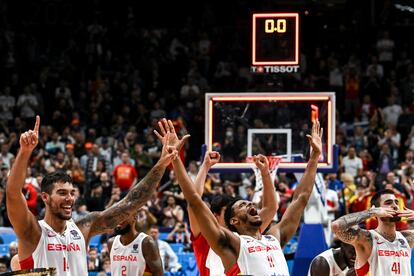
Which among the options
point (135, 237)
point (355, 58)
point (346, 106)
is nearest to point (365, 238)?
point (135, 237)

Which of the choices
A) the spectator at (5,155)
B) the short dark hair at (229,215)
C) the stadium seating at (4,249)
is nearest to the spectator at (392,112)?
the spectator at (5,155)

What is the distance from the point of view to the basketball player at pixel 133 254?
10258 mm

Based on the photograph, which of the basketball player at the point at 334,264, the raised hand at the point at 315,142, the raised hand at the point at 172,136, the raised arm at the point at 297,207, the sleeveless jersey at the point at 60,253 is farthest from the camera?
the basketball player at the point at 334,264

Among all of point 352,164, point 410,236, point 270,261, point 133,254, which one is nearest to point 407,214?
point 410,236

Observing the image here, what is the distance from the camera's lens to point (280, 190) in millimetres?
17922

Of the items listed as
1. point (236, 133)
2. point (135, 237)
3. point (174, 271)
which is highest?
point (236, 133)

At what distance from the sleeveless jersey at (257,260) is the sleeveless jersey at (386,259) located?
4.62 feet

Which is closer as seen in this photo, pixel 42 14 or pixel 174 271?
pixel 174 271

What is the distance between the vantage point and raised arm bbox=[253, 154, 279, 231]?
9.21 m

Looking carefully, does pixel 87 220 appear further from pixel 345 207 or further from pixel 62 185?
pixel 345 207

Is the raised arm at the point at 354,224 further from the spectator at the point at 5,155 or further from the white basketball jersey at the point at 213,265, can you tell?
the spectator at the point at 5,155

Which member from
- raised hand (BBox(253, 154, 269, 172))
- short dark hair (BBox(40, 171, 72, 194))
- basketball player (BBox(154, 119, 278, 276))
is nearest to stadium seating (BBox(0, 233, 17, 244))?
basketball player (BBox(154, 119, 278, 276))

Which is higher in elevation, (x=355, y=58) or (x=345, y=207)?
(x=355, y=58)

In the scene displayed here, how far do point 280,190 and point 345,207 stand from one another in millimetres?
1190
